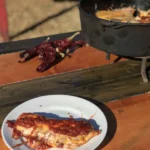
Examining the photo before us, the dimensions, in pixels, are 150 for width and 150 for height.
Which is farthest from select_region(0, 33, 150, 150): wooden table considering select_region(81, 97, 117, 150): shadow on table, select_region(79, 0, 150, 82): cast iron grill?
select_region(79, 0, 150, 82): cast iron grill

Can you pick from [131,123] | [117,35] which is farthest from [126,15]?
[131,123]

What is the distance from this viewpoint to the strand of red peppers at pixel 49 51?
79.8 inches

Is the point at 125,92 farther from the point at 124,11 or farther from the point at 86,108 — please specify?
the point at 124,11

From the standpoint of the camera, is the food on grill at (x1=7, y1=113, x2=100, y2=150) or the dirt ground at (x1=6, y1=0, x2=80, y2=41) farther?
the dirt ground at (x1=6, y1=0, x2=80, y2=41)

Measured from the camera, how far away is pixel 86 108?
1570mm

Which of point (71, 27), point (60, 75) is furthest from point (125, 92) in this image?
point (71, 27)

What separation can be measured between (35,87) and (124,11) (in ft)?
2.24

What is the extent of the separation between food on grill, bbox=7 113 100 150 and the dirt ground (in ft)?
10.3

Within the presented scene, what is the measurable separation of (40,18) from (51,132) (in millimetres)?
3618

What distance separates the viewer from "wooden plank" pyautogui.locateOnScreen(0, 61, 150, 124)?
1.74m

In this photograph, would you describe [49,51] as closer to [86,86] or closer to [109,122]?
[86,86]

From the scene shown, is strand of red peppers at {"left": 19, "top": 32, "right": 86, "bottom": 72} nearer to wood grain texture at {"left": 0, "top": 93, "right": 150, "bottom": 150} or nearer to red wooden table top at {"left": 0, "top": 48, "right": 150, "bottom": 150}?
red wooden table top at {"left": 0, "top": 48, "right": 150, "bottom": 150}

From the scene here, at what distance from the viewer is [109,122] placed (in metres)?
1.56

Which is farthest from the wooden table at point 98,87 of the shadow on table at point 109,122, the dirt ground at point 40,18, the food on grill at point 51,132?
the dirt ground at point 40,18
